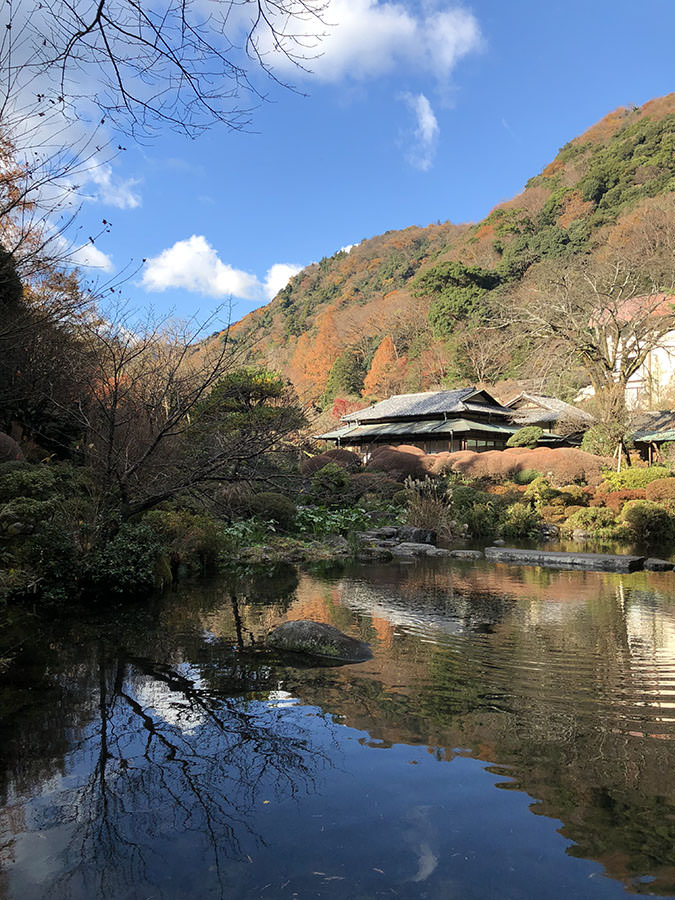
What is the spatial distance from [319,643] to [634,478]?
1879 centimetres

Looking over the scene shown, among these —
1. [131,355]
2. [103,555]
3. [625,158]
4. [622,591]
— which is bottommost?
[622,591]

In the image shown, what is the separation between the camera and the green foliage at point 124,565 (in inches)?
345

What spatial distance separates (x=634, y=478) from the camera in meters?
21.6

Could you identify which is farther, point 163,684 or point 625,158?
point 625,158

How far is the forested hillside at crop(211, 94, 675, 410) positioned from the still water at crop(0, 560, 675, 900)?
31058 millimetres

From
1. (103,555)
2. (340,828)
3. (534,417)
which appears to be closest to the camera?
(340,828)

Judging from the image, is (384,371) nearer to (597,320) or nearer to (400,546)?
(597,320)

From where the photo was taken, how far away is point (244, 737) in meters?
4.32

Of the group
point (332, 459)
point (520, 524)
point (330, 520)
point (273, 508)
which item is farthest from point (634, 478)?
point (273, 508)

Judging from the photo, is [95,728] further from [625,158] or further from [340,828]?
[625,158]

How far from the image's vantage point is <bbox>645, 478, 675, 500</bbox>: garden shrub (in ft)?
63.4

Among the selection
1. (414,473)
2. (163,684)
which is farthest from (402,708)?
(414,473)

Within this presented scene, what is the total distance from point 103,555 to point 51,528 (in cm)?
87

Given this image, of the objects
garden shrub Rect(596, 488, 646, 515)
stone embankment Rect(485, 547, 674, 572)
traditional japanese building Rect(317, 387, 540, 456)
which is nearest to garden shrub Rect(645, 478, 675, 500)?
garden shrub Rect(596, 488, 646, 515)
